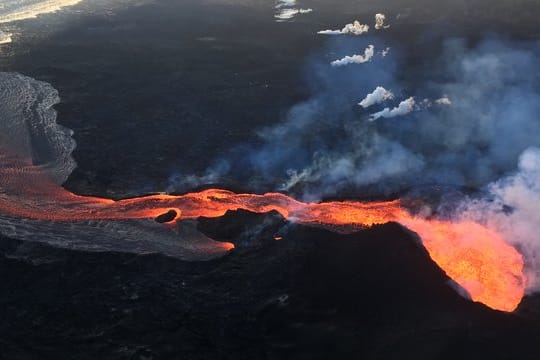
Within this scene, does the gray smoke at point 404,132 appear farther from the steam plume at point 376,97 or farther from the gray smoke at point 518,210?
the gray smoke at point 518,210

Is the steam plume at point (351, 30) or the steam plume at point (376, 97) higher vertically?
the steam plume at point (351, 30)

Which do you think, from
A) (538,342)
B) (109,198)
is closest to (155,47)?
(109,198)

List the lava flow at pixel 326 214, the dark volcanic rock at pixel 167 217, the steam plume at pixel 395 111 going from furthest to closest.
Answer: the steam plume at pixel 395 111 → the dark volcanic rock at pixel 167 217 → the lava flow at pixel 326 214

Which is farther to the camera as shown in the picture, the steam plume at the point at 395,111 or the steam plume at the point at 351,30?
the steam plume at the point at 351,30

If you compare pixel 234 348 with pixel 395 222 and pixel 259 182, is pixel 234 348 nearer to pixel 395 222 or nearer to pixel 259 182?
pixel 395 222

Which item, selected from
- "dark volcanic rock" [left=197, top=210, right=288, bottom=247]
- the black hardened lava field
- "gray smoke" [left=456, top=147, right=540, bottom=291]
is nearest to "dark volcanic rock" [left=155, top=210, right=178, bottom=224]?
the black hardened lava field

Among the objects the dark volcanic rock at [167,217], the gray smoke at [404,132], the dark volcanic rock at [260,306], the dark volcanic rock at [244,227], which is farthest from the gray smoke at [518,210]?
the dark volcanic rock at [167,217]
